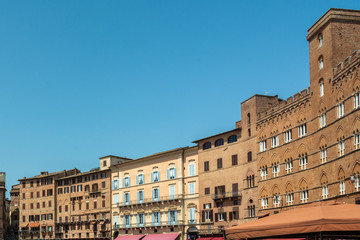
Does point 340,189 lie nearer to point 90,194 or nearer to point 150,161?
point 150,161

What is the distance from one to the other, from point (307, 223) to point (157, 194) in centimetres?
6041

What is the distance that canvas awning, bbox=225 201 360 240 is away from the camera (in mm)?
13000

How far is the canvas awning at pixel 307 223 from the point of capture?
512 inches

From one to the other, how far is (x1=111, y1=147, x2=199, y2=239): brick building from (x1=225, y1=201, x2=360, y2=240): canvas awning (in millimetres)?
51313

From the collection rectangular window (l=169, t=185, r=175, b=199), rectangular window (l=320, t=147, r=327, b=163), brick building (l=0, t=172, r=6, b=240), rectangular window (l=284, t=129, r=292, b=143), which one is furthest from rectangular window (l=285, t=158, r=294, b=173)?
brick building (l=0, t=172, r=6, b=240)

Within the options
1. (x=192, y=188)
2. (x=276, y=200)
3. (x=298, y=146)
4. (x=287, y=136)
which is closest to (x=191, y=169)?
(x=192, y=188)

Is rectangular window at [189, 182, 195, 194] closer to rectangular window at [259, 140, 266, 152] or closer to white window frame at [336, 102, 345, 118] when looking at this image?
rectangular window at [259, 140, 266, 152]

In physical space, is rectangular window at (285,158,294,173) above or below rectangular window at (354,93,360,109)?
below

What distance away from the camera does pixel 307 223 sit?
44.2 feet

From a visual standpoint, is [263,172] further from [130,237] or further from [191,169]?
[130,237]

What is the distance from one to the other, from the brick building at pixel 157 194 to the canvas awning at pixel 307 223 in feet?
168

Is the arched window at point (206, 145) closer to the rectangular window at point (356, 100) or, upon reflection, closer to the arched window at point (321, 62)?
the arched window at point (321, 62)

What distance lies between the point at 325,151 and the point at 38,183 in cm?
7021

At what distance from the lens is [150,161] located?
2940 inches
